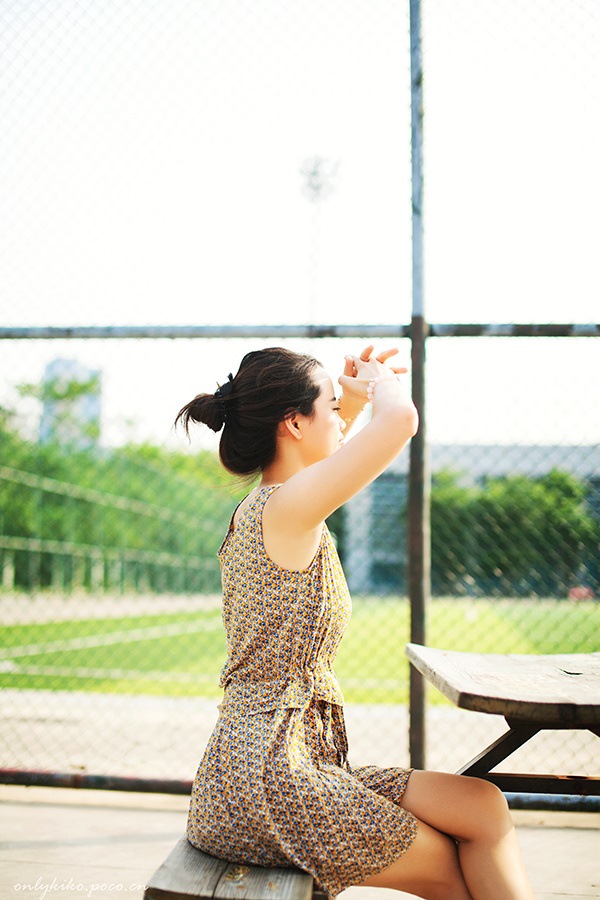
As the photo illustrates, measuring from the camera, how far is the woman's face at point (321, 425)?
1730 millimetres

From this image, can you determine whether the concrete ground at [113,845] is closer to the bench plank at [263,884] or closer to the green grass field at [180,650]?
the bench plank at [263,884]

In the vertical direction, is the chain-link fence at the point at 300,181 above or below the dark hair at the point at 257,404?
above

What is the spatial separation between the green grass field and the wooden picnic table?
562 cm

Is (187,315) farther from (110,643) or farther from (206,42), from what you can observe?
(110,643)

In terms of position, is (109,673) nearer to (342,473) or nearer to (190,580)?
(342,473)

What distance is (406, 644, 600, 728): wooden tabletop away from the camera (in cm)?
130

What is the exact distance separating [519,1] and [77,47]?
160 cm

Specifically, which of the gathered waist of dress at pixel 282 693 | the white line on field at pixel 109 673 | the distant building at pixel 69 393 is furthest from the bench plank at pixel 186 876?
the distant building at pixel 69 393

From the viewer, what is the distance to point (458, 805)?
4.85ft

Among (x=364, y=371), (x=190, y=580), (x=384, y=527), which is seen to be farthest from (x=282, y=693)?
(x=384, y=527)

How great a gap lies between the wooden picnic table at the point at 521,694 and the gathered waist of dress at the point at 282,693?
8.5 inches

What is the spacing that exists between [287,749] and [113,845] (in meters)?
1.32

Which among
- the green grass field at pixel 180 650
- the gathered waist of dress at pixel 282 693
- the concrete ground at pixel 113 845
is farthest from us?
the green grass field at pixel 180 650

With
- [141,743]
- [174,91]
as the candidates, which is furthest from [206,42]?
[141,743]
